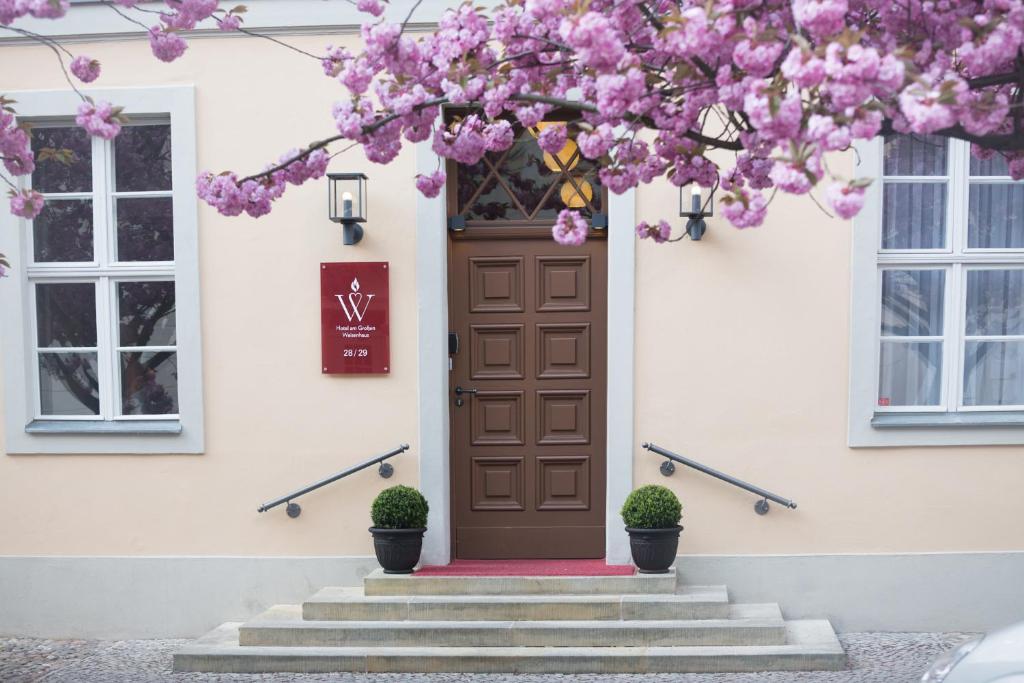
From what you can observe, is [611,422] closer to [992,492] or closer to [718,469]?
[718,469]

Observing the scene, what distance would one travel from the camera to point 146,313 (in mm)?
7027

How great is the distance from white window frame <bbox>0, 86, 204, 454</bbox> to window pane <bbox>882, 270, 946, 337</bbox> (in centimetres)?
436

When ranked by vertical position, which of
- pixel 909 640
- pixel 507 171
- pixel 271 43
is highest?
pixel 271 43

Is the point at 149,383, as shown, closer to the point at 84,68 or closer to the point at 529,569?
the point at 84,68

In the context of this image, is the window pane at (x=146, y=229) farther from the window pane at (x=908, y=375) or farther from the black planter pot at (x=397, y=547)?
the window pane at (x=908, y=375)

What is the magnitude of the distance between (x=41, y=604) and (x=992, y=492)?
604 centimetres

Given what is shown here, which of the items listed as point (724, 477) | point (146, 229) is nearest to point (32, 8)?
point (146, 229)

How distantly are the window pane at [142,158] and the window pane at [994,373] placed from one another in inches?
207

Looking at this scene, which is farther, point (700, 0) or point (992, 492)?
point (992, 492)

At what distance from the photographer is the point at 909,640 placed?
6.48 metres

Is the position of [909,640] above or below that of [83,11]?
below

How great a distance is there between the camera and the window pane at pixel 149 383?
23.0 feet

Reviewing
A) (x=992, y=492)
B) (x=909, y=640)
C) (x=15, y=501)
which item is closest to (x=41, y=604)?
(x=15, y=501)

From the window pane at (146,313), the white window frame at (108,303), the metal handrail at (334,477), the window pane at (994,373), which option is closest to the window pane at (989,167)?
the window pane at (994,373)
